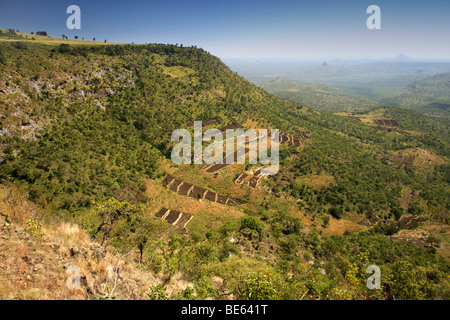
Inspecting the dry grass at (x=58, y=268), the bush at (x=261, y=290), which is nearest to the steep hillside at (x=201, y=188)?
the bush at (x=261, y=290)

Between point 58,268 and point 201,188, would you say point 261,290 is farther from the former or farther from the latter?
point 201,188

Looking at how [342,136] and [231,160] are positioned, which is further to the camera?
[342,136]

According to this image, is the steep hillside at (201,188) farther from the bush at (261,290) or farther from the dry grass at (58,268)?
the dry grass at (58,268)

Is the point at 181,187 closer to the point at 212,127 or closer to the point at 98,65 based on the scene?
the point at 212,127

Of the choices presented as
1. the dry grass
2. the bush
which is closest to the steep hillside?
the bush

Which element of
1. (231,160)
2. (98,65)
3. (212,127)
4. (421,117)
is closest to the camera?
(231,160)

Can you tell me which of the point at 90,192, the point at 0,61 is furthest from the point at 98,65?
the point at 90,192

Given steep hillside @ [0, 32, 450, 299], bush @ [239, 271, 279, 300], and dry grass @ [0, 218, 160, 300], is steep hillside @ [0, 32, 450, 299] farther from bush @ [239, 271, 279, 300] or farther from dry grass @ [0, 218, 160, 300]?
dry grass @ [0, 218, 160, 300]
